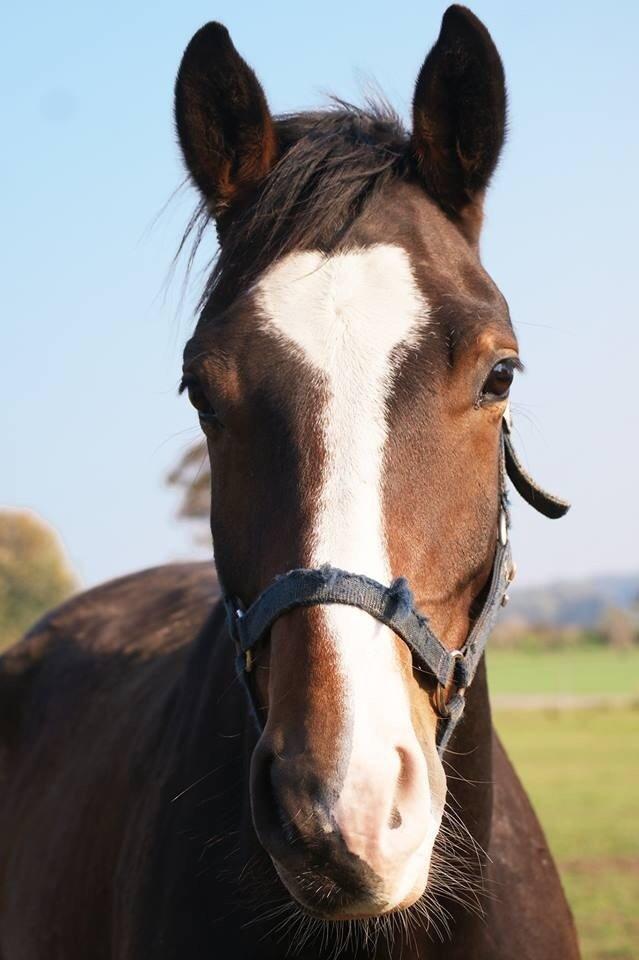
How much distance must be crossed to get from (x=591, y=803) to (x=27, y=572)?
42155 millimetres

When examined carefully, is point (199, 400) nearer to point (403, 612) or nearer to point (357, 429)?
point (357, 429)

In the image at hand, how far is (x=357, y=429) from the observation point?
2.44m

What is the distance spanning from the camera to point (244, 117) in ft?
10.3

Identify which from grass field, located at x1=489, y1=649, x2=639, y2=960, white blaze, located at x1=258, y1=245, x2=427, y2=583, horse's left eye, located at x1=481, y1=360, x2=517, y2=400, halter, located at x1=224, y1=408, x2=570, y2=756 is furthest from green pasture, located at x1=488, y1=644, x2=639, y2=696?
white blaze, located at x1=258, y1=245, x2=427, y2=583

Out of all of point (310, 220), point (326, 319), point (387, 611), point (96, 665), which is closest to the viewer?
point (387, 611)

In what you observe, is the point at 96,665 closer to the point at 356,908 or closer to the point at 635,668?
the point at 356,908

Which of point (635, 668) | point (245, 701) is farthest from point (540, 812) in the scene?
point (635, 668)

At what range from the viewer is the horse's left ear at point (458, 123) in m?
3.00

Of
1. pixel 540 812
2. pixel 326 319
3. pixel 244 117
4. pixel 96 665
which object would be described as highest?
pixel 244 117

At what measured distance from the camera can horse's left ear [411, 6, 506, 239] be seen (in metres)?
3.00

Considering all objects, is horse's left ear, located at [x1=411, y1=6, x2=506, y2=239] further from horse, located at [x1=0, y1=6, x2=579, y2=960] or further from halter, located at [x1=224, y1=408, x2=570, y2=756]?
halter, located at [x1=224, y1=408, x2=570, y2=756]

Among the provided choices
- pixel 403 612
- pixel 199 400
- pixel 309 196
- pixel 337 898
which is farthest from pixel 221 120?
pixel 337 898

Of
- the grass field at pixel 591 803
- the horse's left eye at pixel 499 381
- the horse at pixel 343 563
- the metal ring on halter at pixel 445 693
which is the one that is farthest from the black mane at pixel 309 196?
the grass field at pixel 591 803

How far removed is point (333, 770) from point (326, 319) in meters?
1.05
